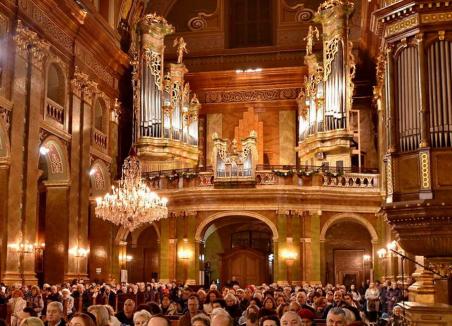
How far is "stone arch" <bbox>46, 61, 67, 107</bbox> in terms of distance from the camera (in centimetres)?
2438

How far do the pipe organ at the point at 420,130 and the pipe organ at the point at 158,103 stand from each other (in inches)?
622

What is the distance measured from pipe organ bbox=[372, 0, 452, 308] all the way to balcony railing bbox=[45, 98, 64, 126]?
527 inches

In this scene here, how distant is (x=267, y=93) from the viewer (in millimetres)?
30984

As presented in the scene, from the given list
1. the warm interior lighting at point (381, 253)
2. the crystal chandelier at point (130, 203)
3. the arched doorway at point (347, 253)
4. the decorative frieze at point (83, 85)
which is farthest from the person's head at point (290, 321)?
the arched doorway at point (347, 253)

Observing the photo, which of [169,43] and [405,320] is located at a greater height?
[169,43]

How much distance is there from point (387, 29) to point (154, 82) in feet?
53.1

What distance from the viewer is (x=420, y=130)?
40.2ft

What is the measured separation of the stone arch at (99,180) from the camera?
27703 mm

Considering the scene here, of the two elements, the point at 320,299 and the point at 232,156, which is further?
the point at 232,156

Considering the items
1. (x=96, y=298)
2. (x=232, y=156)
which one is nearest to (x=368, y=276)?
(x=232, y=156)

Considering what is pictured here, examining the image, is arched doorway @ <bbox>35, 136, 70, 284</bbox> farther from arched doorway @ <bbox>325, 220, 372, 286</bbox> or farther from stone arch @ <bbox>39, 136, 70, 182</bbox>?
arched doorway @ <bbox>325, 220, 372, 286</bbox>

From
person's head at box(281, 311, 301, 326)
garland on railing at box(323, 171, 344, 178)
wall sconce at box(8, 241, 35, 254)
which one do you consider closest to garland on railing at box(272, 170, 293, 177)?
garland on railing at box(323, 171, 344, 178)

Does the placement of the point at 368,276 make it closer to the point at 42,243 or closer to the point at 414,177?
the point at 42,243

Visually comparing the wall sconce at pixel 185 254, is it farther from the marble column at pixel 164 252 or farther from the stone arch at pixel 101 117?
the stone arch at pixel 101 117
